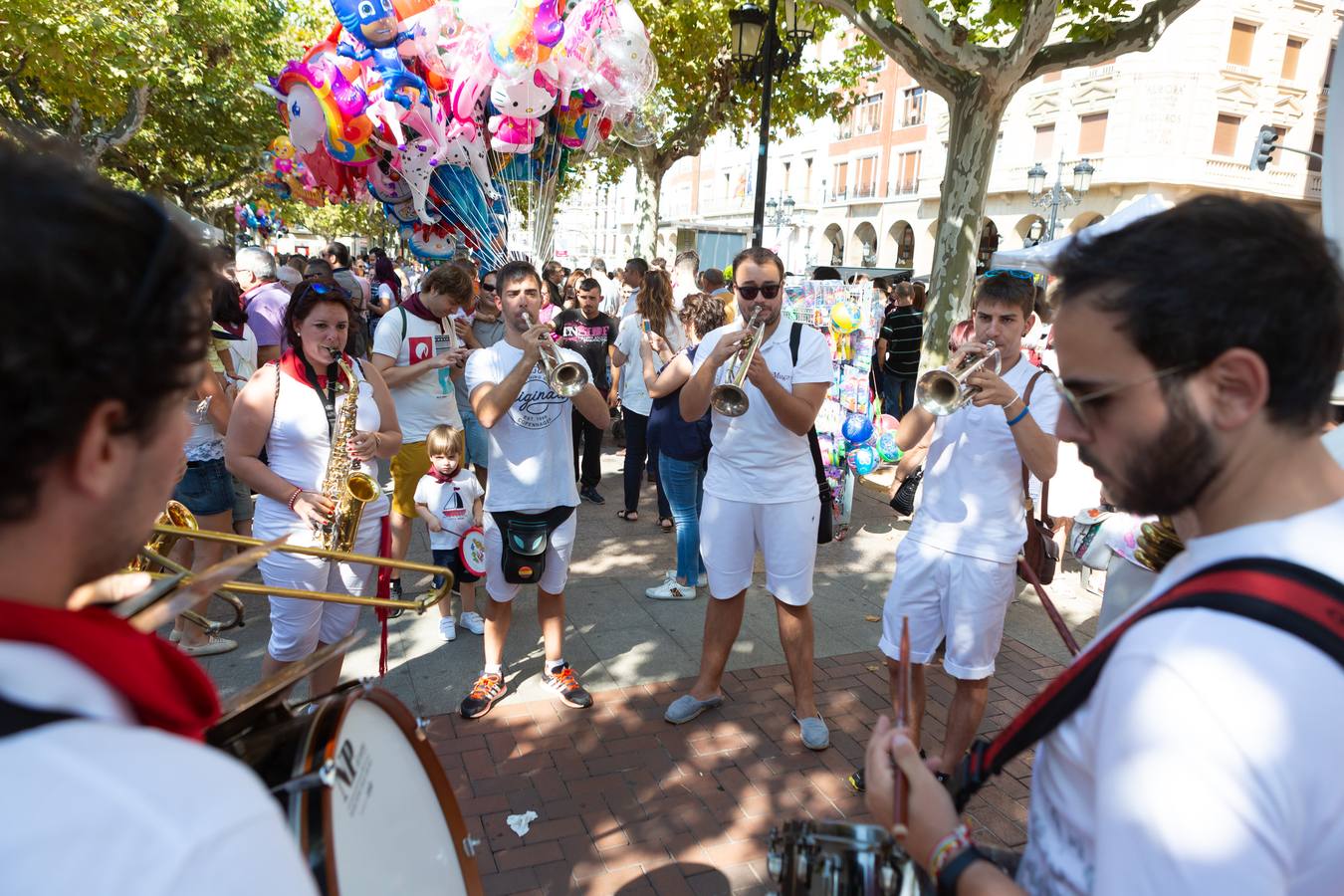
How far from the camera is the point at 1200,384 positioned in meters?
1.06

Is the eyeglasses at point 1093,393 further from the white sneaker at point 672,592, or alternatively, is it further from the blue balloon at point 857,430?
the blue balloon at point 857,430

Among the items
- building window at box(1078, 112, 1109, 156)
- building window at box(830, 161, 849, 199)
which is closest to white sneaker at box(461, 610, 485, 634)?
building window at box(1078, 112, 1109, 156)

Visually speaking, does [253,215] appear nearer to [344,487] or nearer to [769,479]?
[344,487]

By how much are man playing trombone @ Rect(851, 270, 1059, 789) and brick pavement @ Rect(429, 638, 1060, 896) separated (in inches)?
12.9

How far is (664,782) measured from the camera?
137 inches

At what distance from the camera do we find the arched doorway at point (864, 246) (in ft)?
141

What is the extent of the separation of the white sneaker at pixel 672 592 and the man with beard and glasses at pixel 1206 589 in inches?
Result: 166

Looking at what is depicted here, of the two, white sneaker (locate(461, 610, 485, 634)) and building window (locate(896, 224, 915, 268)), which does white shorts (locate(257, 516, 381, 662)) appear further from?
building window (locate(896, 224, 915, 268))

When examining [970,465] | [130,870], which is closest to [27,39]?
[970,465]

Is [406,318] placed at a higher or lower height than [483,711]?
higher

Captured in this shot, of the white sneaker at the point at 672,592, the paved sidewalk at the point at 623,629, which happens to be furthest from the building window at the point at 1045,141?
the white sneaker at the point at 672,592

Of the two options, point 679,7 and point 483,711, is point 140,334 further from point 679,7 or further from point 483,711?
point 679,7

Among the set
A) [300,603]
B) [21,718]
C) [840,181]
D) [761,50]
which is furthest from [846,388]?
[840,181]

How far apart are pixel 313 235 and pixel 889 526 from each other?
7280 centimetres
